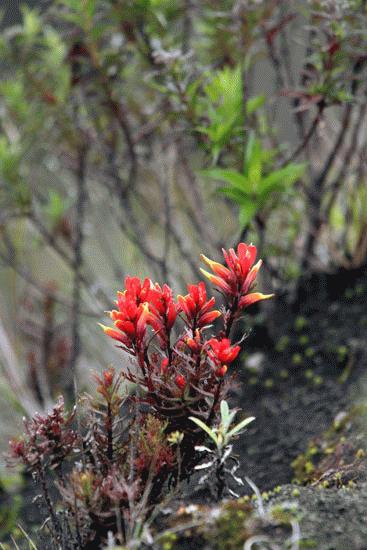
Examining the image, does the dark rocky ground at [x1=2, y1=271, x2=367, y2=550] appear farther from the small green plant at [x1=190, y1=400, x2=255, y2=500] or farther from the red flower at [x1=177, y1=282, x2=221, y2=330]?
the red flower at [x1=177, y1=282, x2=221, y2=330]

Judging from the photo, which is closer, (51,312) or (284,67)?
(284,67)

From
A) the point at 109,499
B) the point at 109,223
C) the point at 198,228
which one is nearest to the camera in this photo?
the point at 109,499

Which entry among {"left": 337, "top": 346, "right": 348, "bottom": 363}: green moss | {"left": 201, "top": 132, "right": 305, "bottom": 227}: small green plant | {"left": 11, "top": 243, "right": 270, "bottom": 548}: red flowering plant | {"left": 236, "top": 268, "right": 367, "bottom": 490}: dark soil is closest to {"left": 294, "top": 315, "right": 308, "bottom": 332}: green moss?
{"left": 236, "top": 268, "right": 367, "bottom": 490}: dark soil

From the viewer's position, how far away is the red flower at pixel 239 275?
142 cm

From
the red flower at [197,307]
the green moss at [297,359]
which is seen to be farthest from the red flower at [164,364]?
the green moss at [297,359]

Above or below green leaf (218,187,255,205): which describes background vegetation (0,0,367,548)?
above

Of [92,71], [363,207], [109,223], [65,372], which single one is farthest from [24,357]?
[363,207]

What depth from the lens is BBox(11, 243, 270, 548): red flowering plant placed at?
1.37 meters

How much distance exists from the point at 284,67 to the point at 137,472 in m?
2.31

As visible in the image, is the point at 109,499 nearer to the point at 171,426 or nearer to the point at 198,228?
the point at 171,426

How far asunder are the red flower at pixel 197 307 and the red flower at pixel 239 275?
42 mm

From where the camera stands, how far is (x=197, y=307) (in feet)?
4.77

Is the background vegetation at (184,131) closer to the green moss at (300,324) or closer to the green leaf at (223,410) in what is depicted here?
the green moss at (300,324)

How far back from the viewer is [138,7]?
2586mm
